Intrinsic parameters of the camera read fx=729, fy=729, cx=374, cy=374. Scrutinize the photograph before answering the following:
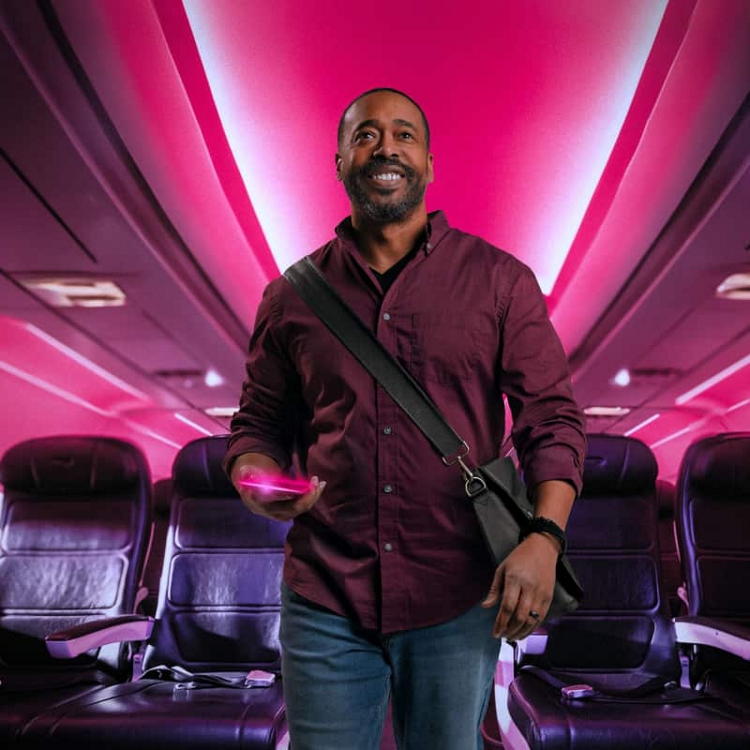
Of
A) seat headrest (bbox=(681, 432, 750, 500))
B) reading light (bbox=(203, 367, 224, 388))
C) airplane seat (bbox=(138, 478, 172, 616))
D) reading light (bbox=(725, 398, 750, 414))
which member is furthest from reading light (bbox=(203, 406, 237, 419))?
seat headrest (bbox=(681, 432, 750, 500))

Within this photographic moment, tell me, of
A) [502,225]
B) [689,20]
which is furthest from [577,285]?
[689,20]

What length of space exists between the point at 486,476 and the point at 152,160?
3003 millimetres

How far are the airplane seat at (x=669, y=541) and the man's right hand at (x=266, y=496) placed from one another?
2590mm

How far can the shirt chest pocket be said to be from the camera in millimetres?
1015

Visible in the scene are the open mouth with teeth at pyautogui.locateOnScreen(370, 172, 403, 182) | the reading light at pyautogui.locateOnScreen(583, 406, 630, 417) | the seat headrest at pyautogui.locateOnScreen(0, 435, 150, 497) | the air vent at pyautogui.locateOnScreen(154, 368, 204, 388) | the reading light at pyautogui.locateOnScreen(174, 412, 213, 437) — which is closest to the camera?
the open mouth with teeth at pyautogui.locateOnScreen(370, 172, 403, 182)

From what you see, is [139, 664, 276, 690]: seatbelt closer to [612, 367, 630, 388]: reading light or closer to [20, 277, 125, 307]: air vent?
[20, 277, 125, 307]: air vent

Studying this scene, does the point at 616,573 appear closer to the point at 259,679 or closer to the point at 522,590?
the point at 259,679

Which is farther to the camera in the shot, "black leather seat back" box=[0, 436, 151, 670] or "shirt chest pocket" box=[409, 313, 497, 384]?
"black leather seat back" box=[0, 436, 151, 670]

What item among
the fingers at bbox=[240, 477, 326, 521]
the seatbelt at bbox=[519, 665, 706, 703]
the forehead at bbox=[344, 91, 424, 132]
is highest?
the forehead at bbox=[344, 91, 424, 132]

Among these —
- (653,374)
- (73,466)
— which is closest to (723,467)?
(73,466)

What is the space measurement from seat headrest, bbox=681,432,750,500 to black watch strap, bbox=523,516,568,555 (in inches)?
61.8

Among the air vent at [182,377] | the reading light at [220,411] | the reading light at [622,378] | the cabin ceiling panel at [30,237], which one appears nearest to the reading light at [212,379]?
the air vent at [182,377]

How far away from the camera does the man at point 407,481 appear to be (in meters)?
0.95

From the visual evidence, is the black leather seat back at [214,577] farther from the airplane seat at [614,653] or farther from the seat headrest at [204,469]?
the airplane seat at [614,653]
